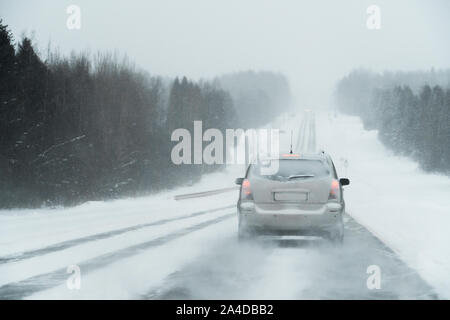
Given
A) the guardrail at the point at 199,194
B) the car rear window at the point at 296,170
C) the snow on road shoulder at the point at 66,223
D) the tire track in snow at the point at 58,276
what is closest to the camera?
the tire track in snow at the point at 58,276

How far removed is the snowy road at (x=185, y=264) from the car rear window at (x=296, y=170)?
129 centimetres

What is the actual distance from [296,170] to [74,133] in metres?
31.3

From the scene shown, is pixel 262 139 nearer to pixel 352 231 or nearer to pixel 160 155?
pixel 160 155

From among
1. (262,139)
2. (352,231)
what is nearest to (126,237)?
(352,231)

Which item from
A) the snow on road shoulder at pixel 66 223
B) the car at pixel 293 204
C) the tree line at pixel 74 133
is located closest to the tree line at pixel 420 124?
the tree line at pixel 74 133

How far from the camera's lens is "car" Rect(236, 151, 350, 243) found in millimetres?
9758

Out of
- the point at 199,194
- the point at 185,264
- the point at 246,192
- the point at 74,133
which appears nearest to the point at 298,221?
the point at 246,192

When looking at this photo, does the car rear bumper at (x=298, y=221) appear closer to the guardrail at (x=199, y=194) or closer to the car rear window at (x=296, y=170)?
the car rear window at (x=296, y=170)

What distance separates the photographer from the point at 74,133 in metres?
39.2

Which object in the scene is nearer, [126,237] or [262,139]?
[126,237]

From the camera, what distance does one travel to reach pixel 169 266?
850 cm

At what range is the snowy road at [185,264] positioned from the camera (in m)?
6.65
